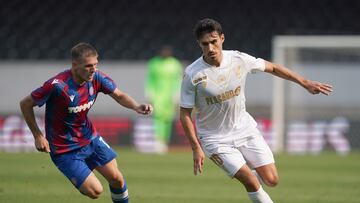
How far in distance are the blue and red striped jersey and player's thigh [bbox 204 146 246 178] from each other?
1274 millimetres

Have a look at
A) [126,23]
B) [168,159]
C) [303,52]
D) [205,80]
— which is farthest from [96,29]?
[205,80]

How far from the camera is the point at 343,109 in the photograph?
63.3 ft

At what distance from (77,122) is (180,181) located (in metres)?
4.67

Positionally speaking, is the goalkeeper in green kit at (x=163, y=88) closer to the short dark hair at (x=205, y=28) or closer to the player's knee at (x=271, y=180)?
the player's knee at (x=271, y=180)

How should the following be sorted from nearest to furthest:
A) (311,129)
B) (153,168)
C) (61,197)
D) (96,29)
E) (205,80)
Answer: (205,80), (61,197), (153,168), (311,129), (96,29)

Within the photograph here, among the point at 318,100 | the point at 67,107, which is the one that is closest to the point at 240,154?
the point at 67,107

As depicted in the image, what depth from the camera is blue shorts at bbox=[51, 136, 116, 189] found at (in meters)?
7.79

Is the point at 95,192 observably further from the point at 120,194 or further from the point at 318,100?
the point at 318,100

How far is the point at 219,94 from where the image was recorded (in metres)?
7.91

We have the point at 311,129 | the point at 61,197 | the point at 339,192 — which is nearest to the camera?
the point at 61,197

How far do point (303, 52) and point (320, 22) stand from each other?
575cm

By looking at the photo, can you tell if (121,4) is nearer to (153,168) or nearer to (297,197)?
(153,168)

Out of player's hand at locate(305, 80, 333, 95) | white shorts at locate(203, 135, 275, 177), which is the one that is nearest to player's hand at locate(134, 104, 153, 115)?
white shorts at locate(203, 135, 275, 177)

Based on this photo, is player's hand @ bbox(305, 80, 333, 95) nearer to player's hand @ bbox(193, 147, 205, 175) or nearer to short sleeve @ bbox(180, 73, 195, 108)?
short sleeve @ bbox(180, 73, 195, 108)
